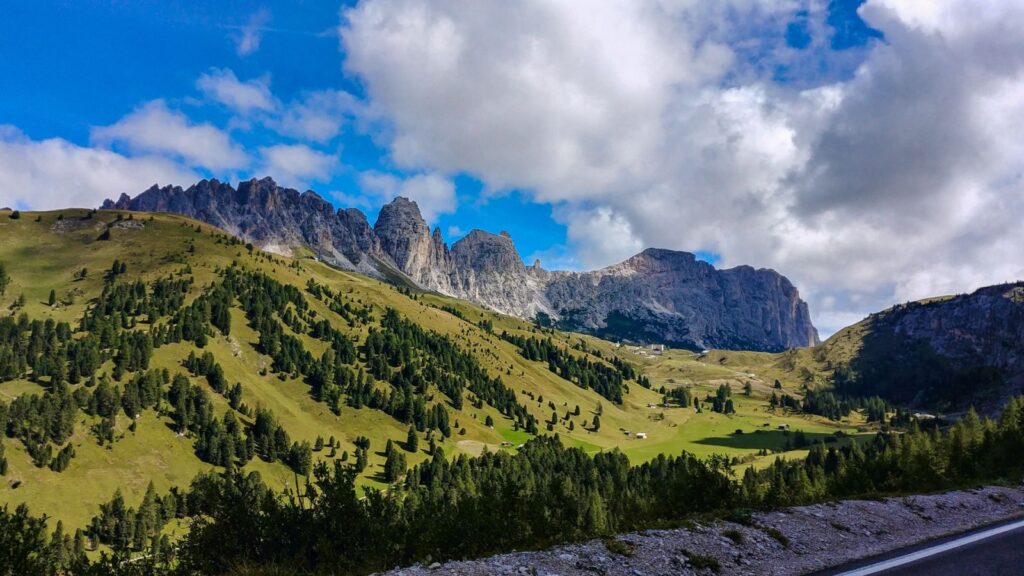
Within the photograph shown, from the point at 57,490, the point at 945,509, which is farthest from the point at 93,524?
the point at 945,509

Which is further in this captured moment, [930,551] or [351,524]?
[351,524]

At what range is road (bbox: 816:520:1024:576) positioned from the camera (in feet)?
52.3

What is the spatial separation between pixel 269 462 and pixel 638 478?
129991 mm

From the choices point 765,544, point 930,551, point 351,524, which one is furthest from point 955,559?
point 351,524

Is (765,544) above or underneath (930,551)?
underneath

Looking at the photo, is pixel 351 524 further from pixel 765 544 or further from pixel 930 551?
pixel 930 551

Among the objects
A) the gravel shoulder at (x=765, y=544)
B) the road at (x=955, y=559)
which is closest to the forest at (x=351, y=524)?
the gravel shoulder at (x=765, y=544)

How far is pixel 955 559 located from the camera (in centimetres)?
1741

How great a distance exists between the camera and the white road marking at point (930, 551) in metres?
15.7

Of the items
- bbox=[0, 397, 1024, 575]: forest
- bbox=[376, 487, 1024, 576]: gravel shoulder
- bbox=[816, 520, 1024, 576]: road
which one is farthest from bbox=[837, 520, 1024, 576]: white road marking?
bbox=[0, 397, 1024, 575]: forest

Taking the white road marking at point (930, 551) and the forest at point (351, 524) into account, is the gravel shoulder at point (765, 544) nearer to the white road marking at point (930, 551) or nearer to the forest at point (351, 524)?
the white road marking at point (930, 551)

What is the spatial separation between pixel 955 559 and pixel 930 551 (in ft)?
2.92

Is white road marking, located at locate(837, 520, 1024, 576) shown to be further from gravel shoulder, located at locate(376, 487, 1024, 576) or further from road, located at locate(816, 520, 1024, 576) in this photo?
gravel shoulder, located at locate(376, 487, 1024, 576)

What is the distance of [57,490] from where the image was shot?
134875mm
